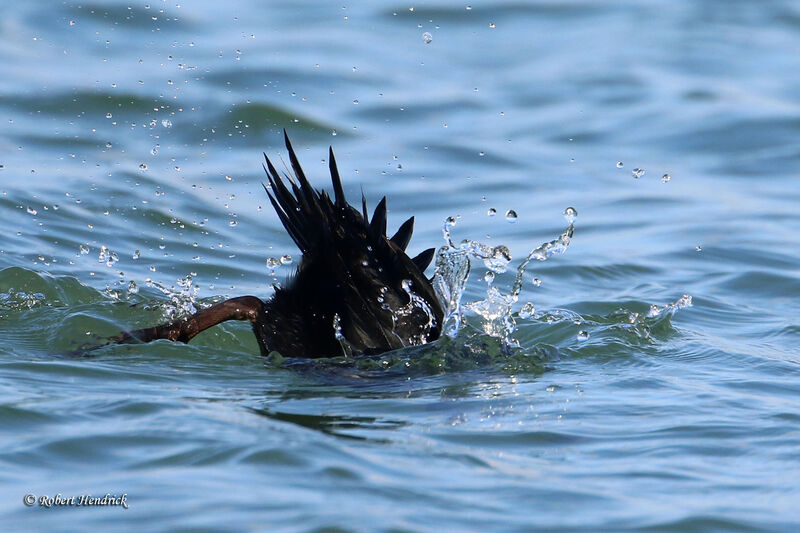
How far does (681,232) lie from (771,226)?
0.70 m

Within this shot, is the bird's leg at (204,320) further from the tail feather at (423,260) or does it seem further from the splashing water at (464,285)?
the splashing water at (464,285)

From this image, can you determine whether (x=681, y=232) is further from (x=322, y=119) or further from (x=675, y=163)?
(x=322, y=119)

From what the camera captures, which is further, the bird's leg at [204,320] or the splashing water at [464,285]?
the splashing water at [464,285]

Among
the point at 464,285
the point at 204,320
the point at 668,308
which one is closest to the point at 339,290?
the point at 204,320

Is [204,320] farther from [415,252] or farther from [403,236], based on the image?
[415,252]

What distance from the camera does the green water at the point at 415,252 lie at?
3412 millimetres

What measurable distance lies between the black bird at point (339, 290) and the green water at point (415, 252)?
99 mm

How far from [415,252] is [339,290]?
305 centimetres

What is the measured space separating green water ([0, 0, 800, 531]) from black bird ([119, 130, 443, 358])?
0.33ft

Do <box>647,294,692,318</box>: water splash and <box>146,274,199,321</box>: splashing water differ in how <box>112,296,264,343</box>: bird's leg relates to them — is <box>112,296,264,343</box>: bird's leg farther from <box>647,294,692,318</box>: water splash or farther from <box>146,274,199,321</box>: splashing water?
<box>647,294,692,318</box>: water splash

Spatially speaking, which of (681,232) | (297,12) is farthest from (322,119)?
(681,232)

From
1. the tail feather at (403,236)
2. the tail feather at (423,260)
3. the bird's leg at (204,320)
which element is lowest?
the bird's leg at (204,320)

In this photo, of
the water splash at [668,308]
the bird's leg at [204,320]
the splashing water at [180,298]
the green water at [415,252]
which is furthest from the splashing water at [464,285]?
the splashing water at [180,298]

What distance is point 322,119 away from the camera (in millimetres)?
10039
